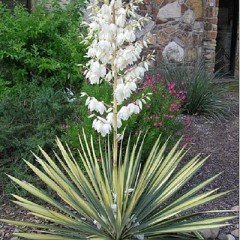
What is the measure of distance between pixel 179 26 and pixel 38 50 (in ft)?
9.42

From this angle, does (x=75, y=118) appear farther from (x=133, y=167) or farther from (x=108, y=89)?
(x=133, y=167)

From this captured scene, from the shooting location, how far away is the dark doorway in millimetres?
8938

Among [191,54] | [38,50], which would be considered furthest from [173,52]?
[38,50]

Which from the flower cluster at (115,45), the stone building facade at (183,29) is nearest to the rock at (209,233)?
the flower cluster at (115,45)

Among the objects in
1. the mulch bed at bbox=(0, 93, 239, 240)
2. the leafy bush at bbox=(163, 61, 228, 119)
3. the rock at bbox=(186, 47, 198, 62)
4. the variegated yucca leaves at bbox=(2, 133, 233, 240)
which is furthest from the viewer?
the rock at bbox=(186, 47, 198, 62)

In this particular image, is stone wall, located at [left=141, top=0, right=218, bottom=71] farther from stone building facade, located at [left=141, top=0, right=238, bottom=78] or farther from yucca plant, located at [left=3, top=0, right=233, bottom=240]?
yucca plant, located at [left=3, top=0, right=233, bottom=240]

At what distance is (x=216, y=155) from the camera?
489cm

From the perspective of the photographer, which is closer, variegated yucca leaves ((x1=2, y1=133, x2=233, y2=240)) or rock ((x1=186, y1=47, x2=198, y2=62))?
variegated yucca leaves ((x1=2, y1=133, x2=233, y2=240))

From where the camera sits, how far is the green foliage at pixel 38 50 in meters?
4.99

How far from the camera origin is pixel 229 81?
8.21 metres

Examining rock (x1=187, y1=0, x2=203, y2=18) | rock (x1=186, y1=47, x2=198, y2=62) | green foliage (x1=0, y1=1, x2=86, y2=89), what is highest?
rock (x1=187, y1=0, x2=203, y2=18)

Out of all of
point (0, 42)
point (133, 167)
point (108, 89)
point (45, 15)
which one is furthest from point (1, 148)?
point (45, 15)

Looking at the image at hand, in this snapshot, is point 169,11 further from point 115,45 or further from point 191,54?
point 115,45

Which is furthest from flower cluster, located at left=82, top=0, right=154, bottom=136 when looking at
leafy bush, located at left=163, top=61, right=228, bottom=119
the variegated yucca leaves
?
leafy bush, located at left=163, top=61, right=228, bottom=119
